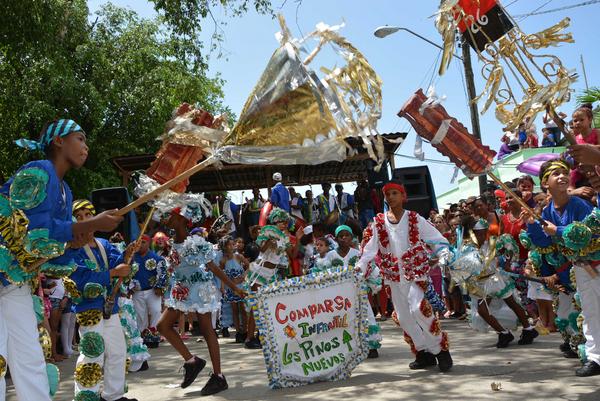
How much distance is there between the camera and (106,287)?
570 cm

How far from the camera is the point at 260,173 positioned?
1844 centimetres

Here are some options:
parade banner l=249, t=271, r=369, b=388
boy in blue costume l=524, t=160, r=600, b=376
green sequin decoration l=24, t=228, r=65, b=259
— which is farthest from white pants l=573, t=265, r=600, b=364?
green sequin decoration l=24, t=228, r=65, b=259

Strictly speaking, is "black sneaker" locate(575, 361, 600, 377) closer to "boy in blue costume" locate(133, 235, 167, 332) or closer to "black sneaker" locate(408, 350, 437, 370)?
"black sneaker" locate(408, 350, 437, 370)

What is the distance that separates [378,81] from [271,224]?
4.39m

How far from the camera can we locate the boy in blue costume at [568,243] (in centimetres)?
521

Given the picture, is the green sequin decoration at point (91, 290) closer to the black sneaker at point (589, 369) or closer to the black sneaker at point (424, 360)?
the black sneaker at point (424, 360)

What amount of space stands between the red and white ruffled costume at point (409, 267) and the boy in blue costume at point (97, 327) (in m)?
2.61

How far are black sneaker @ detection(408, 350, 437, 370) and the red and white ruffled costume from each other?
8 cm

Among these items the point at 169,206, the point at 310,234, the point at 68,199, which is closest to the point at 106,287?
the point at 169,206

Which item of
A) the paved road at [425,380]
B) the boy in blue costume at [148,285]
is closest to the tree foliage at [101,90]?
the boy in blue costume at [148,285]

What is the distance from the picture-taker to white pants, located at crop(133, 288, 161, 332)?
419 inches

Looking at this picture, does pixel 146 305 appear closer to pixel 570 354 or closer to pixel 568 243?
pixel 570 354

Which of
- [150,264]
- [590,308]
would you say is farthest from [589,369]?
[150,264]

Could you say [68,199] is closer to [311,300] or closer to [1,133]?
[311,300]
